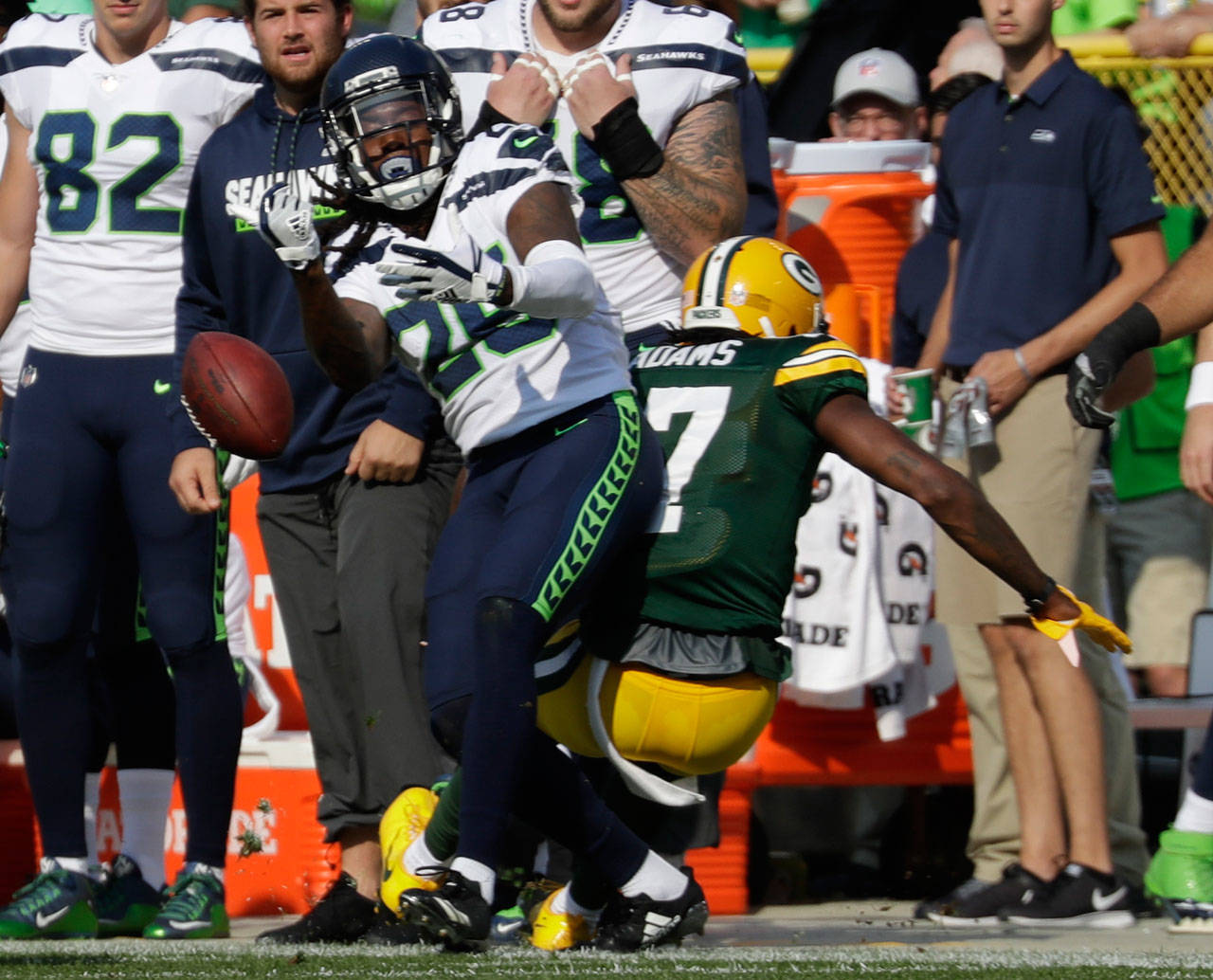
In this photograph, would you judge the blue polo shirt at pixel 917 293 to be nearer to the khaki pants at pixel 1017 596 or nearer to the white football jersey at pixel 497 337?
the khaki pants at pixel 1017 596

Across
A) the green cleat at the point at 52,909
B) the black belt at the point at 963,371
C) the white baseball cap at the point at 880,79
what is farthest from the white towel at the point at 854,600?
the green cleat at the point at 52,909

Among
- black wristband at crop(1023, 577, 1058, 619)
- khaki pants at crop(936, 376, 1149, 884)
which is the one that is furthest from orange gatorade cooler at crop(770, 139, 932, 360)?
black wristband at crop(1023, 577, 1058, 619)

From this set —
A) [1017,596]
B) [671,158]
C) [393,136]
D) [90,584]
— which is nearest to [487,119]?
[671,158]

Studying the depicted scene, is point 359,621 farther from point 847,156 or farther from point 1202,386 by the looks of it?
point 847,156

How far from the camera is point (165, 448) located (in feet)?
16.7

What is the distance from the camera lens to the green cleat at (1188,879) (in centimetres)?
484

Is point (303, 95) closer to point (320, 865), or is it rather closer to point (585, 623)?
point (585, 623)

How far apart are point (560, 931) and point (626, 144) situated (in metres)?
1.68

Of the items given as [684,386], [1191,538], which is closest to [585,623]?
[684,386]

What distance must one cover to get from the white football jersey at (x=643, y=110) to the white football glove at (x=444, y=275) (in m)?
1.19

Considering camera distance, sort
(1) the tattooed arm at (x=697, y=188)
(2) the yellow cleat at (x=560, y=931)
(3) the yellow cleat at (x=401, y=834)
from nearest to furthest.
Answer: (3) the yellow cleat at (x=401, y=834) < (2) the yellow cleat at (x=560, y=931) < (1) the tattooed arm at (x=697, y=188)

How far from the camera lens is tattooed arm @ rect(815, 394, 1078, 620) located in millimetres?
4172

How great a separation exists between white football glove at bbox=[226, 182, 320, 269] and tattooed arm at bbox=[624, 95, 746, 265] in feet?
3.63

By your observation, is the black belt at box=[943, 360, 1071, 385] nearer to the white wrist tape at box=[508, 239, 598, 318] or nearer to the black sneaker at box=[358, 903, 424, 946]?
the white wrist tape at box=[508, 239, 598, 318]
